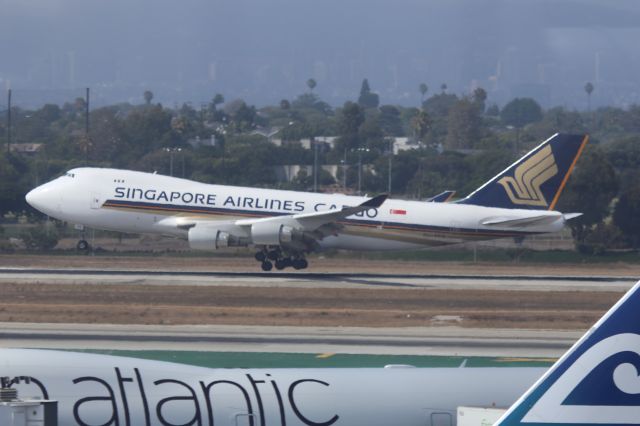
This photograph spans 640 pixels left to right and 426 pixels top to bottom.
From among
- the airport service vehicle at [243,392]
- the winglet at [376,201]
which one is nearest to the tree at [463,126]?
the winglet at [376,201]

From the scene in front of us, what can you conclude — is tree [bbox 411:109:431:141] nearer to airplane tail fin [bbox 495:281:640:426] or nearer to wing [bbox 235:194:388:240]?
wing [bbox 235:194:388:240]

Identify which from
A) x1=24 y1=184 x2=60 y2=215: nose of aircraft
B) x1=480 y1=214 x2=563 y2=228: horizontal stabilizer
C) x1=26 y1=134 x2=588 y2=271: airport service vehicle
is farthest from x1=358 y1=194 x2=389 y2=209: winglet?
x1=24 y1=184 x2=60 y2=215: nose of aircraft

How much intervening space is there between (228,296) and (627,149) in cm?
6729

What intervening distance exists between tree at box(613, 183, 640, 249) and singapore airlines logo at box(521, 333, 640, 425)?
54077 millimetres

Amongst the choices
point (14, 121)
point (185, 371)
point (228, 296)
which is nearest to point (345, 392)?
point (185, 371)

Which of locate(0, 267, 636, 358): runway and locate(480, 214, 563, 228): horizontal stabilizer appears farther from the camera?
locate(480, 214, 563, 228): horizontal stabilizer

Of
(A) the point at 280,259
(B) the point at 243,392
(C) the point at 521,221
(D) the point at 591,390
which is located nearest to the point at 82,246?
(A) the point at 280,259

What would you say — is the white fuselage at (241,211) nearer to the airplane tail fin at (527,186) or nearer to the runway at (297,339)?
the airplane tail fin at (527,186)

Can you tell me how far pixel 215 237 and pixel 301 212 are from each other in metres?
3.73

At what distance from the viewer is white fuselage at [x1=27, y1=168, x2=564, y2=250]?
149 feet

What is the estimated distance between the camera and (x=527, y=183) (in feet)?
151

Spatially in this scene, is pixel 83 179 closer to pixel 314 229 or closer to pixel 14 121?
pixel 314 229

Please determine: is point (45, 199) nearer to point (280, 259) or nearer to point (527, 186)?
point (280, 259)

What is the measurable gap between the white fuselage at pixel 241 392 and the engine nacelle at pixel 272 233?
3096 cm
